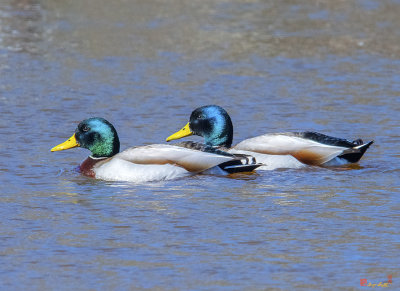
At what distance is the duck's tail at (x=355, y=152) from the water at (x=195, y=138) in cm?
16

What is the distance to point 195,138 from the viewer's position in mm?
14719

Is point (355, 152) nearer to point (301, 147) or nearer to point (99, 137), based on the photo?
point (301, 147)

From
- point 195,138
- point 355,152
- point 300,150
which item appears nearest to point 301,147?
point 300,150

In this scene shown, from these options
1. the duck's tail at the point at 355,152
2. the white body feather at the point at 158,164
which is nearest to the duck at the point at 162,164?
the white body feather at the point at 158,164

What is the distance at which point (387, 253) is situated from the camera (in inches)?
342

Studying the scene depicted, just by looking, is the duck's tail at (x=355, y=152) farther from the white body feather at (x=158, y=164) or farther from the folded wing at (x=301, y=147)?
the white body feather at (x=158, y=164)

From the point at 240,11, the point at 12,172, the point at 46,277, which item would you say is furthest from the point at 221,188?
the point at 240,11

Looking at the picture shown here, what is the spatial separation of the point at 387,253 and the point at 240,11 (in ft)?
53.6

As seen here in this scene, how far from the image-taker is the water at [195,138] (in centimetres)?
845

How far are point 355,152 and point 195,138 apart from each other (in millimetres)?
3101

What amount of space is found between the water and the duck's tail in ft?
0.51

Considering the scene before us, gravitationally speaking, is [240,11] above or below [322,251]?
above

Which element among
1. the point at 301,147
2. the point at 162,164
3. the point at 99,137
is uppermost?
the point at 99,137

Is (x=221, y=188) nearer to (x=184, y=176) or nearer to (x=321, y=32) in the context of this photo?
(x=184, y=176)
